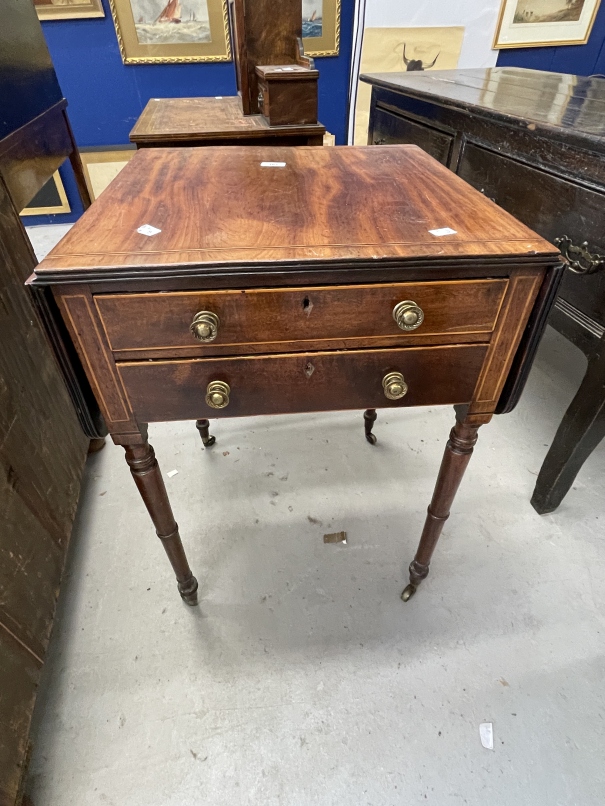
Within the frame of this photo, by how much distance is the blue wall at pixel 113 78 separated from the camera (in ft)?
7.98

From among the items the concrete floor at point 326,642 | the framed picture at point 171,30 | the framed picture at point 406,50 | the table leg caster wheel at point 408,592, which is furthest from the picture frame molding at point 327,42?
the table leg caster wheel at point 408,592

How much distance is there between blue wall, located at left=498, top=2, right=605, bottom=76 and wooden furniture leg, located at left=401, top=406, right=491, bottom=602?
9.62 ft

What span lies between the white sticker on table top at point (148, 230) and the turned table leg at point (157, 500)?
1.20 feet

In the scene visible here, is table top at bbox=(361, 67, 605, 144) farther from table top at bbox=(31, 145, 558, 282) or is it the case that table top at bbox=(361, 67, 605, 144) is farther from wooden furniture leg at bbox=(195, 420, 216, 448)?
Answer: wooden furniture leg at bbox=(195, 420, 216, 448)

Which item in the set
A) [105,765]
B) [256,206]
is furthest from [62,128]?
[105,765]

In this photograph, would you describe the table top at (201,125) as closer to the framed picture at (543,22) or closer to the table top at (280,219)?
the table top at (280,219)

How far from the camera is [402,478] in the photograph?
62.2 inches

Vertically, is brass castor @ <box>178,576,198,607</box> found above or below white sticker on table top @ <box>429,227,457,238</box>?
below

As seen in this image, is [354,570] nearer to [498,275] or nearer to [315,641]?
[315,641]

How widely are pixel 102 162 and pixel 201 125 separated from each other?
5.12ft

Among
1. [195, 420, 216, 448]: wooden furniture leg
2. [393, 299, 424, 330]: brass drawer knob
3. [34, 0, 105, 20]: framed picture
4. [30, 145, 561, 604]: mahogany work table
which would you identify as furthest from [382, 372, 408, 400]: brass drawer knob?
[34, 0, 105, 20]: framed picture

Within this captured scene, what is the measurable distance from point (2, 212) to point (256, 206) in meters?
0.66

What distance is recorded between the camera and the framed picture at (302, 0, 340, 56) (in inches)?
97.0

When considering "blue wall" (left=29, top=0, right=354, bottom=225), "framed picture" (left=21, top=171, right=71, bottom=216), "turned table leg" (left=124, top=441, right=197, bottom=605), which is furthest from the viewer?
"framed picture" (left=21, top=171, right=71, bottom=216)
